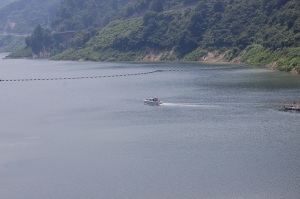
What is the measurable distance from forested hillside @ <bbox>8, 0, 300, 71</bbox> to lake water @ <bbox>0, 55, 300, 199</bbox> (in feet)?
53.0

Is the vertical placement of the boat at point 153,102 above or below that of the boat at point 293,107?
below

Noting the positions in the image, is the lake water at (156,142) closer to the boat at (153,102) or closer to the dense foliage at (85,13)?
the boat at (153,102)

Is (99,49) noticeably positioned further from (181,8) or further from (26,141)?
(26,141)

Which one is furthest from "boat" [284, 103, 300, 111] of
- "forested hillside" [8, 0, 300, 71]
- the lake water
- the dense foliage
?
the dense foliage

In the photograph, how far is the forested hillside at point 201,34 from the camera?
85.7 m

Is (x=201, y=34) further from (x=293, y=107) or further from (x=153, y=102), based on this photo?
(x=293, y=107)

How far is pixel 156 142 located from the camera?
40.5 m

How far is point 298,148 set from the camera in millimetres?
36625

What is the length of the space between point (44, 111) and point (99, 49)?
67847mm

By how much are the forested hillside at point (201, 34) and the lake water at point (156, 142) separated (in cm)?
1615

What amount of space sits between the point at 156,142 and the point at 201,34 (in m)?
68.4

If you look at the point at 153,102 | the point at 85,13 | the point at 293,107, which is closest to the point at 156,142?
the point at 293,107

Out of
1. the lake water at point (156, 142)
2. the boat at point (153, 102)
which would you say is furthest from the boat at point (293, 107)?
the boat at point (153, 102)

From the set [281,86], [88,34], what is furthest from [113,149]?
[88,34]
